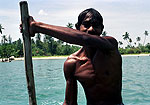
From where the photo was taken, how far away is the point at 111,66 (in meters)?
2.10

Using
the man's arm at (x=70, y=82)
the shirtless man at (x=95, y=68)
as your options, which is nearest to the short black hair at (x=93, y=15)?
the shirtless man at (x=95, y=68)

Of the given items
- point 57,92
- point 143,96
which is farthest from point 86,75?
point 57,92

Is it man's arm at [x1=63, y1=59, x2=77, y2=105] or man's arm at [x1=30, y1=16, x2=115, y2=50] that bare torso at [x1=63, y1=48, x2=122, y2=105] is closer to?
man's arm at [x1=63, y1=59, x2=77, y2=105]

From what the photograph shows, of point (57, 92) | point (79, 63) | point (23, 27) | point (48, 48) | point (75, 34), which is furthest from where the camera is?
point (48, 48)

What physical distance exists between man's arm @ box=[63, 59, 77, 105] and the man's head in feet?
1.10

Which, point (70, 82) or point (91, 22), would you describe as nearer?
point (91, 22)

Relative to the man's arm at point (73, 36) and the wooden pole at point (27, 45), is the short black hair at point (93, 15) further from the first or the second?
the wooden pole at point (27, 45)

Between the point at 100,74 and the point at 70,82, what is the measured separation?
0.99ft

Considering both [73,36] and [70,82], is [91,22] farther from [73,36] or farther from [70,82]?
[70,82]

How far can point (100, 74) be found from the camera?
210cm

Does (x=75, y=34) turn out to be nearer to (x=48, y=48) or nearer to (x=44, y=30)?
(x=44, y=30)

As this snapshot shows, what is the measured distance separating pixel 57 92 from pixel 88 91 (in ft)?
35.0

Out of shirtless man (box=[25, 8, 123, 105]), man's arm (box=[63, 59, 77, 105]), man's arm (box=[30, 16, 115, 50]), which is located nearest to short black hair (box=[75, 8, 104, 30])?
shirtless man (box=[25, 8, 123, 105])

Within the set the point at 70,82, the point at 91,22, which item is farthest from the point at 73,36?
the point at 70,82
